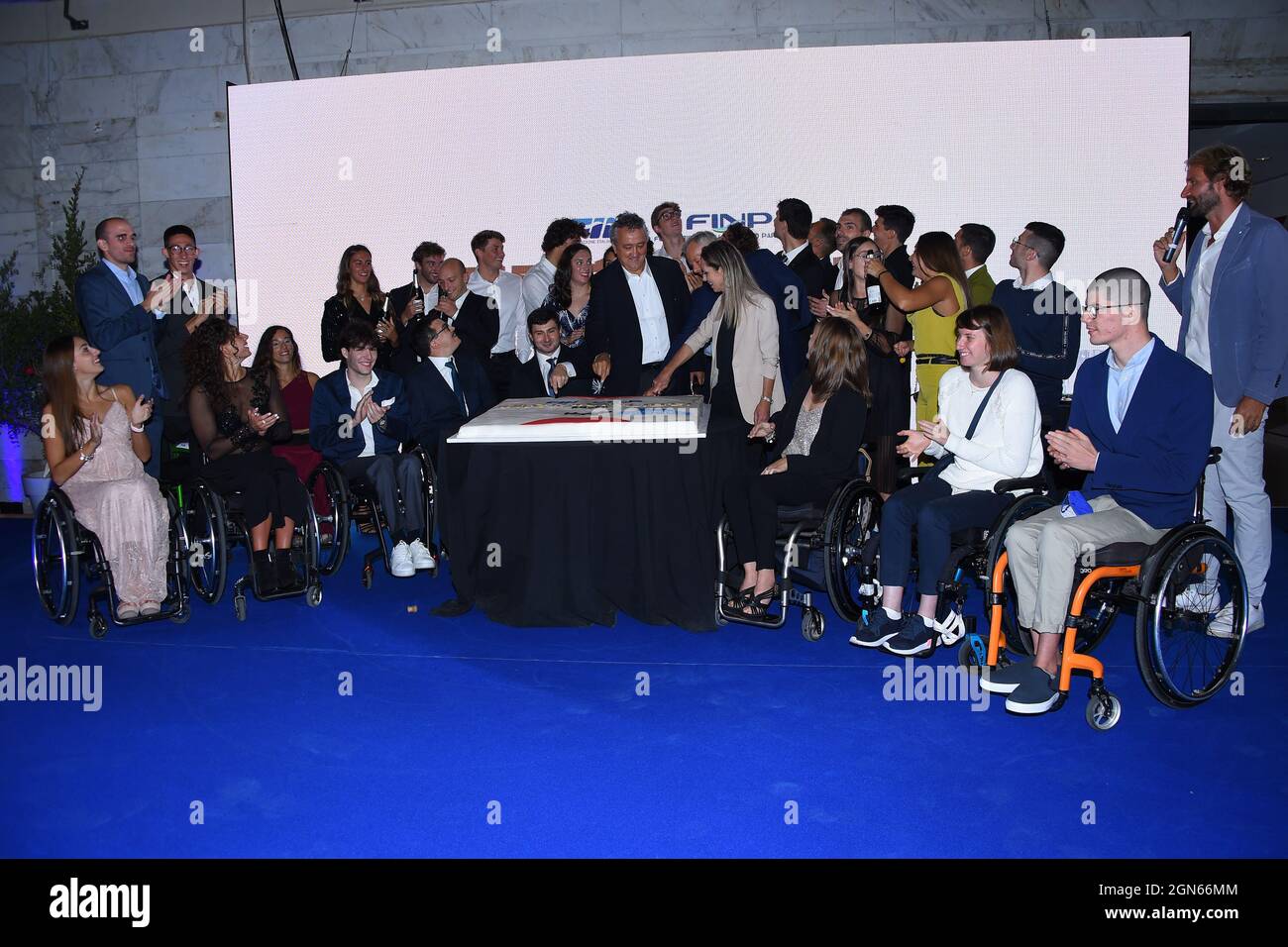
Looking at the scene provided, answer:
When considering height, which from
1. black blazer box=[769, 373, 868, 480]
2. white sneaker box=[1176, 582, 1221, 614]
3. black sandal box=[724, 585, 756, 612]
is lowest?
black sandal box=[724, 585, 756, 612]

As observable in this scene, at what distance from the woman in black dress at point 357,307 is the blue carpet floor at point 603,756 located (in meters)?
2.05

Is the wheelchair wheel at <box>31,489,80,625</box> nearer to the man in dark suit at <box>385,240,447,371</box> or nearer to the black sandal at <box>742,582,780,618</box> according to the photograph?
the man in dark suit at <box>385,240,447,371</box>

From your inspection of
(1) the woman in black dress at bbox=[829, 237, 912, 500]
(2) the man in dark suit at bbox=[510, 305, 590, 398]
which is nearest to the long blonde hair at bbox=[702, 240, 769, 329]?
(1) the woman in black dress at bbox=[829, 237, 912, 500]

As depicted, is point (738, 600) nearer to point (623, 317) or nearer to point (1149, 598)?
point (1149, 598)

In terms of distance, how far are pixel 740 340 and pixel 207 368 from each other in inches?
88.5

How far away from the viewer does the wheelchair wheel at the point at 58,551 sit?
13.1 ft

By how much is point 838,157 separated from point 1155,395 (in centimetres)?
371

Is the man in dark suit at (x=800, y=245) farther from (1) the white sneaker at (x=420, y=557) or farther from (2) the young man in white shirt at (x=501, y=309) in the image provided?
(1) the white sneaker at (x=420, y=557)

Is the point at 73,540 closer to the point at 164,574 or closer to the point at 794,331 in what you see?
the point at 164,574

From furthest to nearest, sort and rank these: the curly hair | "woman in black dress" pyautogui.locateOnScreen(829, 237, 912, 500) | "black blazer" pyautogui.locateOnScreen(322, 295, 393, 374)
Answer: "black blazer" pyautogui.locateOnScreen(322, 295, 393, 374) → the curly hair → "woman in black dress" pyautogui.locateOnScreen(829, 237, 912, 500)

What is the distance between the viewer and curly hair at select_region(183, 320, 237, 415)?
14.7 feet

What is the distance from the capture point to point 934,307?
176 inches

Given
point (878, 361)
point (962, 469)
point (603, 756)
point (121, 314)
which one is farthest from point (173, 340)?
point (962, 469)

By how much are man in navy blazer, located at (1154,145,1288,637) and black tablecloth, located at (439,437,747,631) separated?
1.71 metres
